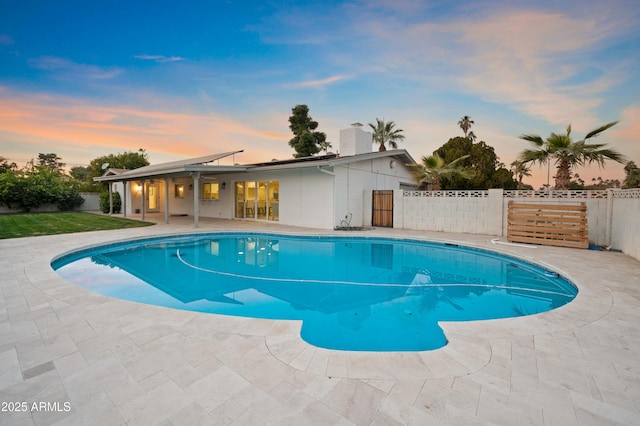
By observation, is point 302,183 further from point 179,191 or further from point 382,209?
point 179,191

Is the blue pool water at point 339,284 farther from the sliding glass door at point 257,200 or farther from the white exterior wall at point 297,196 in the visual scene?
the sliding glass door at point 257,200

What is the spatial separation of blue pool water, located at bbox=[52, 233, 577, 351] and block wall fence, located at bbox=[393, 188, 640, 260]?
2464 mm

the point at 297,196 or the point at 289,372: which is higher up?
the point at 297,196

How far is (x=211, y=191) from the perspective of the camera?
18.0m

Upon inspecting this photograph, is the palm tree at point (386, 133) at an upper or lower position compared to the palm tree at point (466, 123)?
lower

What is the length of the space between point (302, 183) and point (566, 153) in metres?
9.59

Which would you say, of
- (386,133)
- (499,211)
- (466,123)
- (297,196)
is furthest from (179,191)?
(466,123)

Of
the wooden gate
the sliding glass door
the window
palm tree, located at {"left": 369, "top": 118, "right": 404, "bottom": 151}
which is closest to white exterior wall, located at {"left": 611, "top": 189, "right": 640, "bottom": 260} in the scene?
the wooden gate

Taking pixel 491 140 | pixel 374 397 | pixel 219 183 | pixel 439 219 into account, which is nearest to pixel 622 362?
pixel 374 397

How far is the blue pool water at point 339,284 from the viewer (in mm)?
4109

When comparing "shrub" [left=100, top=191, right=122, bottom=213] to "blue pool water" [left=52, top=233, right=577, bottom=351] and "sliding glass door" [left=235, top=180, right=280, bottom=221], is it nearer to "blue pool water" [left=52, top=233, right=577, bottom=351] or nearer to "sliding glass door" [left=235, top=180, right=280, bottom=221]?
"sliding glass door" [left=235, top=180, right=280, bottom=221]

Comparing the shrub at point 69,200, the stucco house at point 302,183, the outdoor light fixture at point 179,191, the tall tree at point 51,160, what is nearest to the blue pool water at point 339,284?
the stucco house at point 302,183

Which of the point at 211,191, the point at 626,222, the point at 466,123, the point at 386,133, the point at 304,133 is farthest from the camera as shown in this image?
the point at 466,123

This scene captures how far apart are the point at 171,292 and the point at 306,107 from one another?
28098 millimetres
